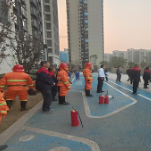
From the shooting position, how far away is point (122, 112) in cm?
483

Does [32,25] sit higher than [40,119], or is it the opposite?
[32,25]

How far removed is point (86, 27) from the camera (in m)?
95.8

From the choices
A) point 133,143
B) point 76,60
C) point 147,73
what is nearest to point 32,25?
point 147,73

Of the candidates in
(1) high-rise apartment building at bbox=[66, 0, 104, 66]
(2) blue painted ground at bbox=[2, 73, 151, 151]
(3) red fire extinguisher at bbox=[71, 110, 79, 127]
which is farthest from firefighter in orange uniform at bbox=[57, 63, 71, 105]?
(1) high-rise apartment building at bbox=[66, 0, 104, 66]

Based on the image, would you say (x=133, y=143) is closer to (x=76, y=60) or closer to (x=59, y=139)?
(x=59, y=139)

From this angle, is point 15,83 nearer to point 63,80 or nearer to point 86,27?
point 63,80

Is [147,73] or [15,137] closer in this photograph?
[15,137]

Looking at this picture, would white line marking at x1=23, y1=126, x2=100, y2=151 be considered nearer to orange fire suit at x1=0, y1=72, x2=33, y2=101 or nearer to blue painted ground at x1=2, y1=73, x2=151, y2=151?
blue painted ground at x1=2, y1=73, x2=151, y2=151

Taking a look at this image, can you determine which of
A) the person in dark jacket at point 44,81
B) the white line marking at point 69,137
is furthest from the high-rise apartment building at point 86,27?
the white line marking at point 69,137

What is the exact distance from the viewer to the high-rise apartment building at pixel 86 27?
9325 centimetres

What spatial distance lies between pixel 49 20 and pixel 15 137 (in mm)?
54995

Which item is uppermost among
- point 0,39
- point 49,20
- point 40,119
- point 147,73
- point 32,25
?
point 49,20

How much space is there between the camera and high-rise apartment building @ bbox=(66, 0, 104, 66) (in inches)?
3671

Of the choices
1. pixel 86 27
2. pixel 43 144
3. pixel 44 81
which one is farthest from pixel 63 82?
pixel 86 27
